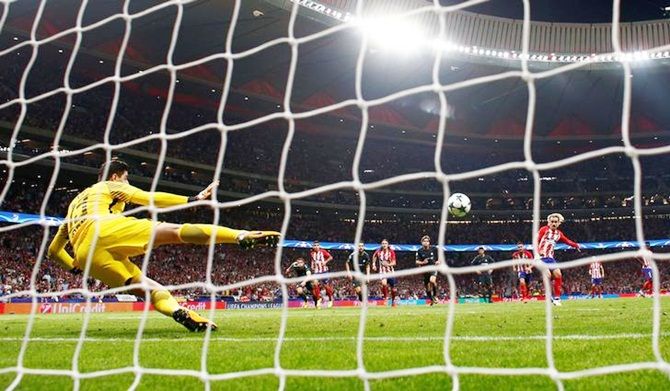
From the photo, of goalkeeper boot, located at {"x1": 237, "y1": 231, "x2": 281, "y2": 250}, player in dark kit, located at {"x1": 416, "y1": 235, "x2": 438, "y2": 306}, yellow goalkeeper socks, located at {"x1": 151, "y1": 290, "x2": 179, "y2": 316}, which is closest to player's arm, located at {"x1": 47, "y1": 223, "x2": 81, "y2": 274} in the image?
yellow goalkeeper socks, located at {"x1": 151, "y1": 290, "x2": 179, "y2": 316}

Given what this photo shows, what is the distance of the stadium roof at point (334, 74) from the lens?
72.4 feet

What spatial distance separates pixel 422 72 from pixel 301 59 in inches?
223

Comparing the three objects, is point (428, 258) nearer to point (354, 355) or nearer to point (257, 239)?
point (257, 239)

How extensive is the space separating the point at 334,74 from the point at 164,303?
23950 mm

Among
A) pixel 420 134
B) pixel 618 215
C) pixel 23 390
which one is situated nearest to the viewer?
pixel 23 390

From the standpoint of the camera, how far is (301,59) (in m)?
27.0

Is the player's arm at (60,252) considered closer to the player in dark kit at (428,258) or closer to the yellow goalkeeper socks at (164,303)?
the yellow goalkeeper socks at (164,303)

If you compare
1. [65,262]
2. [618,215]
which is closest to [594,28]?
[618,215]

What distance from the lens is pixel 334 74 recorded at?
94.5ft

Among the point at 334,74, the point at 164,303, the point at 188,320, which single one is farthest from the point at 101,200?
the point at 334,74

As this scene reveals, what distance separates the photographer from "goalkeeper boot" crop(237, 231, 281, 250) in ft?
17.0

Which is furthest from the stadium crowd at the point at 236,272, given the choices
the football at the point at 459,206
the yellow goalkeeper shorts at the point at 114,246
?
the yellow goalkeeper shorts at the point at 114,246

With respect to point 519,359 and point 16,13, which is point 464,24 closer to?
point 16,13

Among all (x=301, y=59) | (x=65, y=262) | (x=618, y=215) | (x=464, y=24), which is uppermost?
(x=464, y=24)
